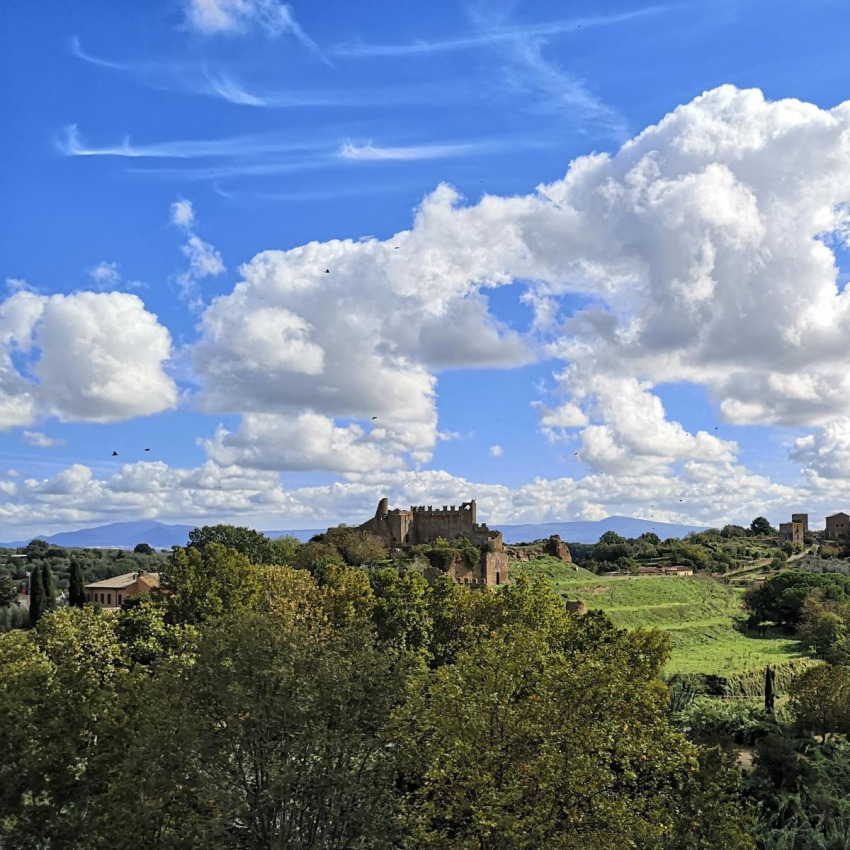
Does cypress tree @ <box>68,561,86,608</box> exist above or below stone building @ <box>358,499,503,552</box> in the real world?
below

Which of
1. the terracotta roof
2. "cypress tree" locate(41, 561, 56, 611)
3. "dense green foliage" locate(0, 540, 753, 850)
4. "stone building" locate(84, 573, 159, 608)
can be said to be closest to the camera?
"dense green foliage" locate(0, 540, 753, 850)

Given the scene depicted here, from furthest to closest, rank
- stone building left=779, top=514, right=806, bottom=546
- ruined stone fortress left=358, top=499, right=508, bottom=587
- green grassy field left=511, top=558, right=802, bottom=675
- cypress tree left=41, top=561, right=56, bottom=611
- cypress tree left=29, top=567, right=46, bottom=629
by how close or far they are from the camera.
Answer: stone building left=779, top=514, right=806, bottom=546
ruined stone fortress left=358, top=499, right=508, bottom=587
cypress tree left=41, top=561, right=56, bottom=611
cypress tree left=29, top=567, right=46, bottom=629
green grassy field left=511, top=558, right=802, bottom=675

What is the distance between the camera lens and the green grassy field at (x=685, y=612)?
7112cm

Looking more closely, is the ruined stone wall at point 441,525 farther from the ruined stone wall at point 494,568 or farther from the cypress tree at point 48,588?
the cypress tree at point 48,588

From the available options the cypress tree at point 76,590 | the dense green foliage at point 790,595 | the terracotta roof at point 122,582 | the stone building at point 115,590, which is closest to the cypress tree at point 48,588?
the cypress tree at point 76,590

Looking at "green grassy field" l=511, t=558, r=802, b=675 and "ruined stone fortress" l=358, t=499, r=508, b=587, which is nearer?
"green grassy field" l=511, t=558, r=802, b=675

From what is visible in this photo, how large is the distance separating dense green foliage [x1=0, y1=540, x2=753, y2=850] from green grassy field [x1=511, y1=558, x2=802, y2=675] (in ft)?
131

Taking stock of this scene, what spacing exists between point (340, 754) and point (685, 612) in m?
74.5

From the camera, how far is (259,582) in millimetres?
55031

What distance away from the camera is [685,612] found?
9119 cm

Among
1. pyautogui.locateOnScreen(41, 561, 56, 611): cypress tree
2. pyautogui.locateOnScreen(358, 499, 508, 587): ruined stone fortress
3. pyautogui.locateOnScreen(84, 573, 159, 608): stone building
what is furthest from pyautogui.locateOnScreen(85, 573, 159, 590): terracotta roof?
pyautogui.locateOnScreen(358, 499, 508, 587): ruined stone fortress

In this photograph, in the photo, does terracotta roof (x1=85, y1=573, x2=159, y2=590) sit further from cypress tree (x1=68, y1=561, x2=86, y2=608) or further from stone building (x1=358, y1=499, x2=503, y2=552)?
stone building (x1=358, y1=499, x2=503, y2=552)

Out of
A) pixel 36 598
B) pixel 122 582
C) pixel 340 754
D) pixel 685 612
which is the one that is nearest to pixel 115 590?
pixel 122 582

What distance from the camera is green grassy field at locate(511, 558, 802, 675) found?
233 feet
